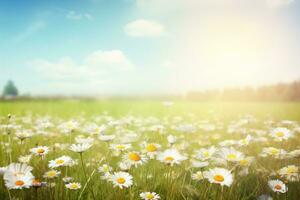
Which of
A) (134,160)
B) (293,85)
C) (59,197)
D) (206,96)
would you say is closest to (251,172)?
(134,160)

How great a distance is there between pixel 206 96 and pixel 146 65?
21.5 ft

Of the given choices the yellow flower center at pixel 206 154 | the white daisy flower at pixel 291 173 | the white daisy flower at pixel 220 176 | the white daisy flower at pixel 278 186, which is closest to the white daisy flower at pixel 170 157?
the white daisy flower at pixel 220 176

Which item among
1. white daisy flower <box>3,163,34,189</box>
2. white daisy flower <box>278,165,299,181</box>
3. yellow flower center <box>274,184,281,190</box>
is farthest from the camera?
white daisy flower <box>278,165,299,181</box>

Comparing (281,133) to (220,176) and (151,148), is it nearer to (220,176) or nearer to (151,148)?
(220,176)

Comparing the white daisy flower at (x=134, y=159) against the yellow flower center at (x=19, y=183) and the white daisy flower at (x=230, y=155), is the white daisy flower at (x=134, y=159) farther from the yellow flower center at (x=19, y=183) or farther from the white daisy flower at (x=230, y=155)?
the yellow flower center at (x=19, y=183)

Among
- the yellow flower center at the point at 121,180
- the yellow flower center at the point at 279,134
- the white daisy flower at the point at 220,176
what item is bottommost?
the yellow flower center at the point at 121,180

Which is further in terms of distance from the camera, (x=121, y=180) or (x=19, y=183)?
(x=121, y=180)

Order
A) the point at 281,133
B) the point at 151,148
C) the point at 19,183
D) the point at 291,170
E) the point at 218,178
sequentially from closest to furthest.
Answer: the point at 19,183 → the point at 218,178 → the point at 151,148 → the point at 291,170 → the point at 281,133

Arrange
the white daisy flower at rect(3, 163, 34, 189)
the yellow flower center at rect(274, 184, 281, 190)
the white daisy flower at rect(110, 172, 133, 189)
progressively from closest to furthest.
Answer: the white daisy flower at rect(3, 163, 34, 189), the white daisy flower at rect(110, 172, 133, 189), the yellow flower center at rect(274, 184, 281, 190)

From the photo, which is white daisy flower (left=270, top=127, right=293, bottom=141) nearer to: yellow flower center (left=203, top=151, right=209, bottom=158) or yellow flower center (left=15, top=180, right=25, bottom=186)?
yellow flower center (left=203, top=151, right=209, bottom=158)

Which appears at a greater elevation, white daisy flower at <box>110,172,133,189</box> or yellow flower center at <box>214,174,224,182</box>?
yellow flower center at <box>214,174,224,182</box>

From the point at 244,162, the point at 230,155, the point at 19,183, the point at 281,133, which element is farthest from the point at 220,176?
the point at 19,183

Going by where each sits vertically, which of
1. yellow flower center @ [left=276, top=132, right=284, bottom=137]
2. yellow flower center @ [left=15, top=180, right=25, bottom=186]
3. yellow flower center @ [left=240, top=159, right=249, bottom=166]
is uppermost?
yellow flower center @ [left=276, top=132, right=284, bottom=137]

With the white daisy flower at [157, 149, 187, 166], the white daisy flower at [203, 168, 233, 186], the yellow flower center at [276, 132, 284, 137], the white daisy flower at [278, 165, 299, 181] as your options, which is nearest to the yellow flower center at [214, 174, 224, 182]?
the white daisy flower at [203, 168, 233, 186]
